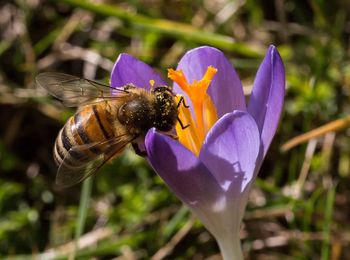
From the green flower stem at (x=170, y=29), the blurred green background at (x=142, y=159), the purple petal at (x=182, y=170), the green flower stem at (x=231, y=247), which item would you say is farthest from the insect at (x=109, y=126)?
the green flower stem at (x=170, y=29)

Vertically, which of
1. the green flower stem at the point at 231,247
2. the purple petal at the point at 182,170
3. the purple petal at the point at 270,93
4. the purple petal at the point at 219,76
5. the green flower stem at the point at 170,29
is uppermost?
the green flower stem at the point at 170,29

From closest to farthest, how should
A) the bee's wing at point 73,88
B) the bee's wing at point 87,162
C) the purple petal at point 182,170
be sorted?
the purple petal at point 182,170 → the bee's wing at point 87,162 → the bee's wing at point 73,88

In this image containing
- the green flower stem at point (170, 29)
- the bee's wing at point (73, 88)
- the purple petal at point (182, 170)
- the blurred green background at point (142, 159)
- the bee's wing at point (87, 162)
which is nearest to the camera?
the purple petal at point (182, 170)

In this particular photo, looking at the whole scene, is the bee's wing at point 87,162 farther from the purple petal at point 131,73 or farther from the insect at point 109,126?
the purple petal at point 131,73

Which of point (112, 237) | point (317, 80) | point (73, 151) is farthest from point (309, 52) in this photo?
point (73, 151)

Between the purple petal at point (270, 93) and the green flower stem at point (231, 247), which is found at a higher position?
the purple petal at point (270, 93)

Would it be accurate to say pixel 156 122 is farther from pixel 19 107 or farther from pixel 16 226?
pixel 19 107

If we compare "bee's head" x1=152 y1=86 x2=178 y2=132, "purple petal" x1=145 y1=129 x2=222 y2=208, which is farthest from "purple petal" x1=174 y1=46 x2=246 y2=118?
"purple petal" x1=145 y1=129 x2=222 y2=208

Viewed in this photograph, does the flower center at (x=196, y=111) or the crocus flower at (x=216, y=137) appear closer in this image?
the crocus flower at (x=216, y=137)

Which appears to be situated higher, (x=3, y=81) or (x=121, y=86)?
(x=3, y=81)
